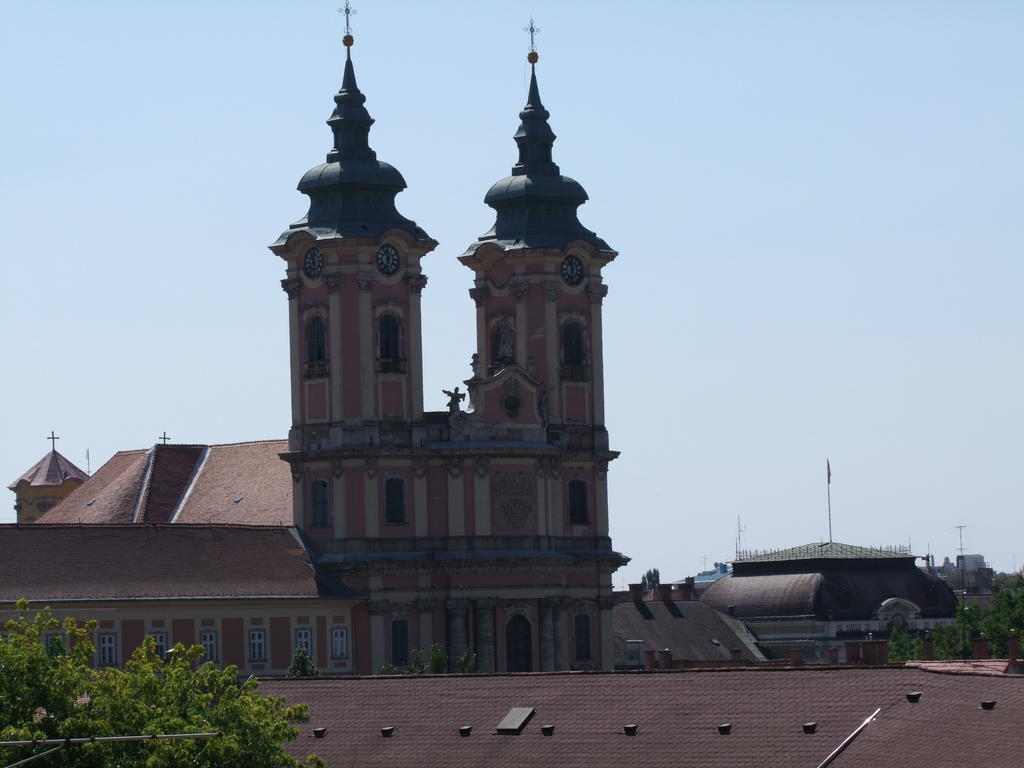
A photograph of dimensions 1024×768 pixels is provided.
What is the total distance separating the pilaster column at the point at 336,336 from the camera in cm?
11606

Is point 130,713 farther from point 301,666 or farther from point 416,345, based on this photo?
point 416,345

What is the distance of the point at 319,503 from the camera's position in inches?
4626

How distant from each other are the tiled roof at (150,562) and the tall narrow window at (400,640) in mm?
4427

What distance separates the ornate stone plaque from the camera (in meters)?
119

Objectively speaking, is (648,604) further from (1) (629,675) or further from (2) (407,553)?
(1) (629,675)

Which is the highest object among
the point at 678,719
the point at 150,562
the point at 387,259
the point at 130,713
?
the point at 387,259

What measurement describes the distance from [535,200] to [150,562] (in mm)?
23863

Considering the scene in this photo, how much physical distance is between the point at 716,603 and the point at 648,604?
1114cm

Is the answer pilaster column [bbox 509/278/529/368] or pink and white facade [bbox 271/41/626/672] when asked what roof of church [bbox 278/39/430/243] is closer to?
pink and white facade [bbox 271/41/626/672]

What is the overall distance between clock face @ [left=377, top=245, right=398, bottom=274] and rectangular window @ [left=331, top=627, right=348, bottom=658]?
575 inches

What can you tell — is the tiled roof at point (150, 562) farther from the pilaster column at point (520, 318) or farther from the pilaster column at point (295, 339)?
the pilaster column at point (520, 318)

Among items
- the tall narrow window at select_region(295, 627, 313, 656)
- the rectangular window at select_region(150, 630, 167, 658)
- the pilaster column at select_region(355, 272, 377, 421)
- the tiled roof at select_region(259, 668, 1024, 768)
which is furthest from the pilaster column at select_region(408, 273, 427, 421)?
the tiled roof at select_region(259, 668, 1024, 768)

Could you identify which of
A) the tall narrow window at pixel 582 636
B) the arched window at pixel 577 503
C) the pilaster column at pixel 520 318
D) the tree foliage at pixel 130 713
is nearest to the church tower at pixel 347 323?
the pilaster column at pixel 520 318

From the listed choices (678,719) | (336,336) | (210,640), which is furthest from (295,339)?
(678,719)
